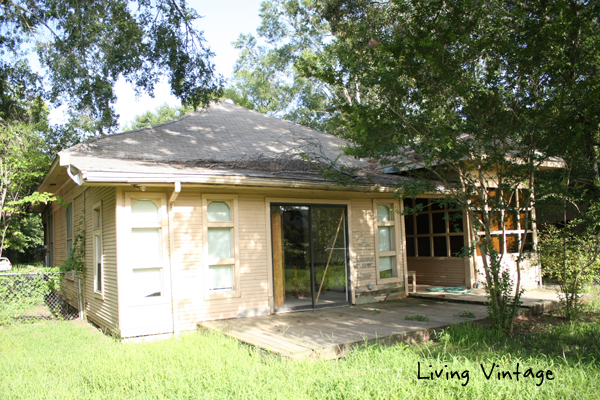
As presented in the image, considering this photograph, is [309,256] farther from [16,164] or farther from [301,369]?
[16,164]

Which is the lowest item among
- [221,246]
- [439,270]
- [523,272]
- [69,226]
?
[523,272]

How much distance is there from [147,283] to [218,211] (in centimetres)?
163

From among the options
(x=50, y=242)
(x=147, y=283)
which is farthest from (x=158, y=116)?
(x=147, y=283)

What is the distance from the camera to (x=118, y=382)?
180 inches

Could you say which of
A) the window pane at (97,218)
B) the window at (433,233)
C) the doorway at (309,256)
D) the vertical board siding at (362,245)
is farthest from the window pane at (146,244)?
the window at (433,233)

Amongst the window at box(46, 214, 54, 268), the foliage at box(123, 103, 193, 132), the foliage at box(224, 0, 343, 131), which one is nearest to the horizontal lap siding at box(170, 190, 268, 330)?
the window at box(46, 214, 54, 268)

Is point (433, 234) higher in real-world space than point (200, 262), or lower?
higher

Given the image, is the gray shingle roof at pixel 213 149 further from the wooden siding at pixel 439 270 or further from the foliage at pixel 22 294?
the wooden siding at pixel 439 270

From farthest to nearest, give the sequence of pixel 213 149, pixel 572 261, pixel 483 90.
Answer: pixel 213 149, pixel 572 261, pixel 483 90

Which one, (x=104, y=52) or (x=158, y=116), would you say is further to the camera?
(x=158, y=116)

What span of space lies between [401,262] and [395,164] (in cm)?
321

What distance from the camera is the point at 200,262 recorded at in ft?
24.0

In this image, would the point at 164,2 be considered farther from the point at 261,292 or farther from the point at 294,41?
the point at 294,41

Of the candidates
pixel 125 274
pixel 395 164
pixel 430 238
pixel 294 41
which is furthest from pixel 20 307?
pixel 294 41
